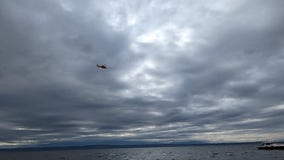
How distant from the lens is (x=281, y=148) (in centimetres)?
19175
